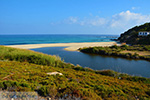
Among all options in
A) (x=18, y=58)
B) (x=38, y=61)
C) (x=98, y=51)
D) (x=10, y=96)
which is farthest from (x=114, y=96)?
(x=98, y=51)

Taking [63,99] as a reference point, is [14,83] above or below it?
above

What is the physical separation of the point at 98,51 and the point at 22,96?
31.8 meters

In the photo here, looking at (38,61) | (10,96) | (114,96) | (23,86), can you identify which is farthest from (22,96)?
(38,61)

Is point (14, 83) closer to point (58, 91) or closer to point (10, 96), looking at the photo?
point (10, 96)

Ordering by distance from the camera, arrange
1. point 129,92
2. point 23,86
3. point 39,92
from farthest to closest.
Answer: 1. point 129,92
2. point 23,86
3. point 39,92

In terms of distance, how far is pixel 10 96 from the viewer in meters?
5.41

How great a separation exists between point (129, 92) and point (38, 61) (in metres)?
11.2

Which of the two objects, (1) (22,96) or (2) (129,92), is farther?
(2) (129,92)

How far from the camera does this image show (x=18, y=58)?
15.2 m

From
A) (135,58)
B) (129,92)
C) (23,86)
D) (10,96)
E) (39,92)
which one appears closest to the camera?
(10,96)

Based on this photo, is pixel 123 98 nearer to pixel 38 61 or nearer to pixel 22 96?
pixel 22 96

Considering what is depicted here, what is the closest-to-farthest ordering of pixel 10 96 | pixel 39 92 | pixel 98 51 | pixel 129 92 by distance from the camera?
1. pixel 10 96
2. pixel 39 92
3. pixel 129 92
4. pixel 98 51

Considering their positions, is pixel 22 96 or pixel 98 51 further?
pixel 98 51

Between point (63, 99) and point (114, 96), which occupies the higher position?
point (63, 99)
